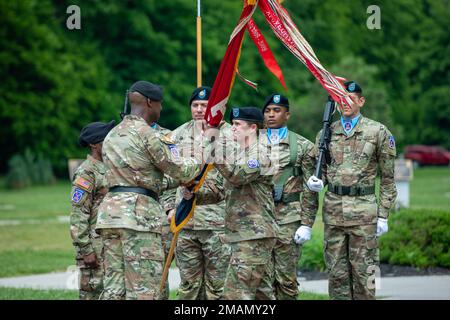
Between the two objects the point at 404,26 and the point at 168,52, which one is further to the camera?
the point at 404,26

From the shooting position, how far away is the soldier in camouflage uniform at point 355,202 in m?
9.73

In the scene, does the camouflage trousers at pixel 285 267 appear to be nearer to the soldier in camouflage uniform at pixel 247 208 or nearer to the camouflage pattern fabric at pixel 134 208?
the soldier in camouflage uniform at pixel 247 208

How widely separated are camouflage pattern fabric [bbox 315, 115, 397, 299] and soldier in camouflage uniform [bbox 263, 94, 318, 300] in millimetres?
273

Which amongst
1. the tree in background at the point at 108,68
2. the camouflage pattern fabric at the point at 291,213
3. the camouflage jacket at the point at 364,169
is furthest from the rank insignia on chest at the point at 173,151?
the tree in background at the point at 108,68

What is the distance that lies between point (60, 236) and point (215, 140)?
492 inches

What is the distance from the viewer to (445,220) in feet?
45.2

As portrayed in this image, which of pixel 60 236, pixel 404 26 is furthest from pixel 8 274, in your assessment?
pixel 404 26

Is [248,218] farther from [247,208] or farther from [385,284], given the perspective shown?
[385,284]

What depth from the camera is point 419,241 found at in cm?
1384

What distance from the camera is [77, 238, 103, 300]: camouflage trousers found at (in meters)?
9.73

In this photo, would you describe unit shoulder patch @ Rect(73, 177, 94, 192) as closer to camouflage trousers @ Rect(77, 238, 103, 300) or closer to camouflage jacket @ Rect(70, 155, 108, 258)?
camouflage jacket @ Rect(70, 155, 108, 258)

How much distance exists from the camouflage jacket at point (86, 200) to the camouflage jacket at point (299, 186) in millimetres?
1896

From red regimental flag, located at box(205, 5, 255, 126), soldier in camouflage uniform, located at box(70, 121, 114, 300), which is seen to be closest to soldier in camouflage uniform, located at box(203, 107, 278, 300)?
red regimental flag, located at box(205, 5, 255, 126)
